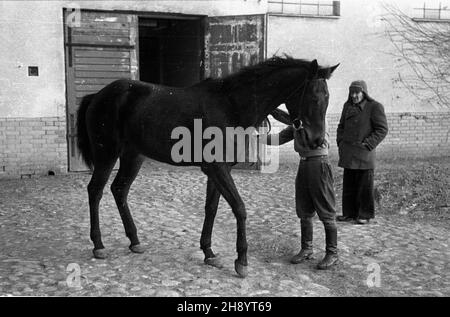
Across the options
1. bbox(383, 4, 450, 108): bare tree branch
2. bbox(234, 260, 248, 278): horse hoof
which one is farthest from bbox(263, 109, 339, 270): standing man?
bbox(383, 4, 450, 108): bare tree branch

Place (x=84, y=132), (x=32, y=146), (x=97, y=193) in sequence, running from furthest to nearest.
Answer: (x=32, y=146) < (x=84, y=132) < (x=97, y=193)

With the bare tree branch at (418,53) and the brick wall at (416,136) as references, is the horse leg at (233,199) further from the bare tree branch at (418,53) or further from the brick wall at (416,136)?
the bare tree branch at (418,53)

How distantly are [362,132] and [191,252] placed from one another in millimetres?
2537

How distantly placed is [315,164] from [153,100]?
1.54 m

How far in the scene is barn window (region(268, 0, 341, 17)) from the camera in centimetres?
1051

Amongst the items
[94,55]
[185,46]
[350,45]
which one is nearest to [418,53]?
[350,45]

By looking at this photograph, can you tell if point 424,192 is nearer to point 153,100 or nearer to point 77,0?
point 153,100

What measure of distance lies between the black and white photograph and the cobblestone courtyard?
0.03 m

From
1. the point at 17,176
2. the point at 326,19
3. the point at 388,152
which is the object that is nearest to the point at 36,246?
the point at 17,176

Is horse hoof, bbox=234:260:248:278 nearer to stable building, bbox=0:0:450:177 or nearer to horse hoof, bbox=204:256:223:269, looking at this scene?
horse hoof, bbox=204:256:223:269

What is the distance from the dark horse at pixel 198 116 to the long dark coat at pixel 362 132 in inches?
87.0

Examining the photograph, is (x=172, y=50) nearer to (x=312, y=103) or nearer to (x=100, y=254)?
(x=100, y=254)

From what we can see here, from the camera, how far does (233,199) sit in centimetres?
404

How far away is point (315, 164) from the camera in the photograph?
4363 mm
